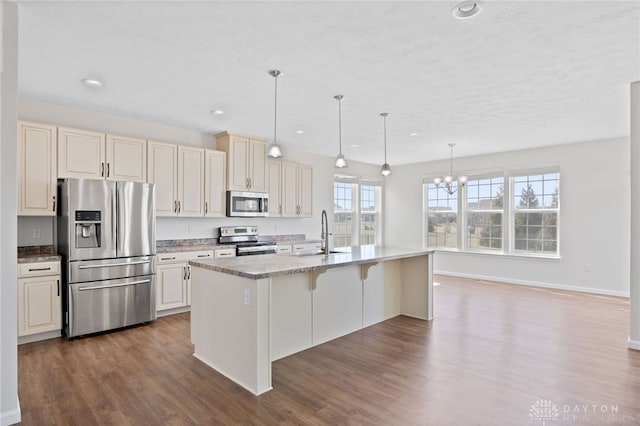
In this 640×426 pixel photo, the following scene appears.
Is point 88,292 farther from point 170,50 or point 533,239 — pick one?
point 533,239

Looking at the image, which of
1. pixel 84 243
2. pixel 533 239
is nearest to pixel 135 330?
pixel 84 243

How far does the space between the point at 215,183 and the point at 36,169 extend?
7.01ft

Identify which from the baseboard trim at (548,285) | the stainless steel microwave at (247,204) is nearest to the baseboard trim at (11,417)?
the stainless steel microwave at (247,204)

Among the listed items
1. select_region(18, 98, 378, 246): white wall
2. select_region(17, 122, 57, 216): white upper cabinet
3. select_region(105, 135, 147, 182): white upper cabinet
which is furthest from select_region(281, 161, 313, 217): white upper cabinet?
select_region(17, 122, 57, 216): white upper cabinet

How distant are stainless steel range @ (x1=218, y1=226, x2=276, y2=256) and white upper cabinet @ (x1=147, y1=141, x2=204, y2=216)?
2.25 feet

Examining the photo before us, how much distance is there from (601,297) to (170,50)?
22.8 ft

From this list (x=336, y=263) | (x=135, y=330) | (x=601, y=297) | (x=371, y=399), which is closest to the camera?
(x=371, y=399)

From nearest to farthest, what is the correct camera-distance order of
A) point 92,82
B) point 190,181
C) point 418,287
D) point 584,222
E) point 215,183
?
point 92,82 → point 418,287 → point 190,181 → point 215,183 → point 584,222

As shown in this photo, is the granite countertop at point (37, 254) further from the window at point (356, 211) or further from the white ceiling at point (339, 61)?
the window at point (356, 211)

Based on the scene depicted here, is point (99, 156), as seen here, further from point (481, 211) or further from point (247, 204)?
point (481, 211)

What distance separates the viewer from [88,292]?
3854mm

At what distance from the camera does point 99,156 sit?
13.6ft

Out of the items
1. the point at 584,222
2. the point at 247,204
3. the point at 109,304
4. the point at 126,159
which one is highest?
the point at 126,159

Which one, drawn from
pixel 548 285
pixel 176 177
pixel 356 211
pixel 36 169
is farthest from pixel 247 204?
pixel 548 285
